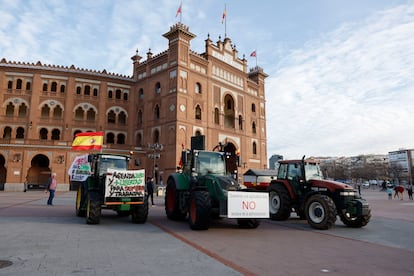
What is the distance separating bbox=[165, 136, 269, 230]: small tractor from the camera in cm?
877

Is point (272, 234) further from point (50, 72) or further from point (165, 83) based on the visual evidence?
point (50, 72)

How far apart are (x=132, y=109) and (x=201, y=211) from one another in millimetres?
35365

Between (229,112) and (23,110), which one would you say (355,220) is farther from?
(23,110)

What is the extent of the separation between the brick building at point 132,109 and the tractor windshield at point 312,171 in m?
23.3

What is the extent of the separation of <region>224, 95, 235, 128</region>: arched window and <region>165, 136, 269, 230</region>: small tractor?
31485 millimetres

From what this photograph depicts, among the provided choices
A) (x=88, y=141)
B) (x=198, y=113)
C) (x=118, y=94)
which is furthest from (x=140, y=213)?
(x=118, y=94)

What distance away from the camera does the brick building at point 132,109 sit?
35.3m

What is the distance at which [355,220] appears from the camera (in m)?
10.5

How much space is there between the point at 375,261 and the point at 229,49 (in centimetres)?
3995

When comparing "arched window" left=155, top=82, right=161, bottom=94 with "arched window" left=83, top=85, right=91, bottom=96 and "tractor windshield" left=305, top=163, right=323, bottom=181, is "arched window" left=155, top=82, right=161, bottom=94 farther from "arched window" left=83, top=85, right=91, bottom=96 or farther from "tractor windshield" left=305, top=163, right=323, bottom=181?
"tractor windshield" left=305, top=163, right=323, bottom=181

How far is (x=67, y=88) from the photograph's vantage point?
39719 mm

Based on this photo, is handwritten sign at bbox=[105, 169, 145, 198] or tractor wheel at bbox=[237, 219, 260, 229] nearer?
tractor wheel at bbox=[237, 219, 260, 229]

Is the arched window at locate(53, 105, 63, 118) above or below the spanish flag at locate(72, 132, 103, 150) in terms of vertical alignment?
above

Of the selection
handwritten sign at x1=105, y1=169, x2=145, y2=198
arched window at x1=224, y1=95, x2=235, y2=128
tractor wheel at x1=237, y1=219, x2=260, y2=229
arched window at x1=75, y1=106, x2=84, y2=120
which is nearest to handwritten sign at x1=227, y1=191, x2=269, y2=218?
tractor wheel at x1=237, y1=219, x2=260, y2=229
